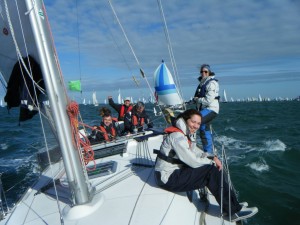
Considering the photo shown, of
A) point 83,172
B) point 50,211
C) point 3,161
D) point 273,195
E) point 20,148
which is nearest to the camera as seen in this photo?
point 83,172

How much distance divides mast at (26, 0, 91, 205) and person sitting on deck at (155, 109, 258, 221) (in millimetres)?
941

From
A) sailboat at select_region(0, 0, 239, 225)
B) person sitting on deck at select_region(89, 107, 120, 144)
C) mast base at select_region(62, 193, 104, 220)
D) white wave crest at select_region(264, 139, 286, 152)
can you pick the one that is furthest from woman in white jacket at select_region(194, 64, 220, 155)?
white wave crest at select_region(264, 139, 286, 152)

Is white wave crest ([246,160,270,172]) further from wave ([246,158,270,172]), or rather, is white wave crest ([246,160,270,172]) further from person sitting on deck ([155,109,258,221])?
person sitting on deck ([155,109,258,221])

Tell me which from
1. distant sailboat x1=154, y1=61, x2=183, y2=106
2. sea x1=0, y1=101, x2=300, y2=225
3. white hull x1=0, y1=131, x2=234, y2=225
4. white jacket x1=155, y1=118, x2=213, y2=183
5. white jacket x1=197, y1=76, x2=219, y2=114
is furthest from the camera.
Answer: distant sailboat x1=154, y1=61, x2=183, y2=106

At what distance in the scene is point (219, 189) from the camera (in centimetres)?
309

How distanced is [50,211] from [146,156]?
1954mm

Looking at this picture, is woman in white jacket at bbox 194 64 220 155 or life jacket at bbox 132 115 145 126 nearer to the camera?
woman in white jacket at bbox 194 64 220 155

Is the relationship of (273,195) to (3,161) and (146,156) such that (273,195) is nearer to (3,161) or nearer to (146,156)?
(146,156)

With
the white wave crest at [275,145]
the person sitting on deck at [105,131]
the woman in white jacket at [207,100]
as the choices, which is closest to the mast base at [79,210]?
the woman in white jacket at [207,100]

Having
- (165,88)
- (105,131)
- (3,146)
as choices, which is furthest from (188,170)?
(3,146)

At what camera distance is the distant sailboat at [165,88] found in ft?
26.9

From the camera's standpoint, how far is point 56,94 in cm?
262

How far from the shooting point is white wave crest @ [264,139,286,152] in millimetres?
11562

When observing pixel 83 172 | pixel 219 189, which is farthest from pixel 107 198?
pixel 219 189
